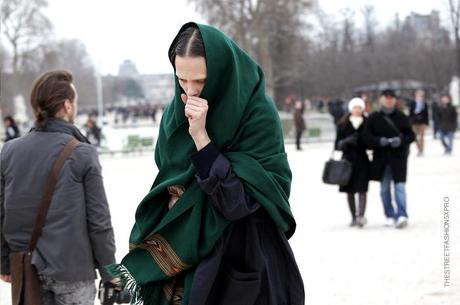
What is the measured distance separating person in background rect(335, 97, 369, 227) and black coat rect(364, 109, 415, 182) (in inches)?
5.1

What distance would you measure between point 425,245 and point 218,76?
6334 mm

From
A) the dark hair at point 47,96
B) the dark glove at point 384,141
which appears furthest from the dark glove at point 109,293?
the dark glove at point 384,141

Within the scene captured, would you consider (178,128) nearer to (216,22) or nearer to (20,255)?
(20,255)

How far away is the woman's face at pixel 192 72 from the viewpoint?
2420mm

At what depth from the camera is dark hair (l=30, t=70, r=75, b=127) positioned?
373cm

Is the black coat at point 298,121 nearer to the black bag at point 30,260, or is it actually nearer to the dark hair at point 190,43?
the black bag at point 30,260

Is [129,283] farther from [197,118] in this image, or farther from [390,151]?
[390,151]

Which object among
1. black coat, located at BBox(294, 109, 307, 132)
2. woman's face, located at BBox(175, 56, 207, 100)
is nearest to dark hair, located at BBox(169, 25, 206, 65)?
woman's face, located at BBox(175, 56, 207, 100)

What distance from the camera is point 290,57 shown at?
57.0 m

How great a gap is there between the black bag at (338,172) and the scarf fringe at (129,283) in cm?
719

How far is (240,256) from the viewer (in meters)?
2.52

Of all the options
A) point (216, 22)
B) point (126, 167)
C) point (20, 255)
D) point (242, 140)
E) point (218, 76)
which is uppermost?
point (216, 22)

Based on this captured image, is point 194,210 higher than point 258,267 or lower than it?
higher

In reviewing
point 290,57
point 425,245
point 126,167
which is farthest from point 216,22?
point 425,245
